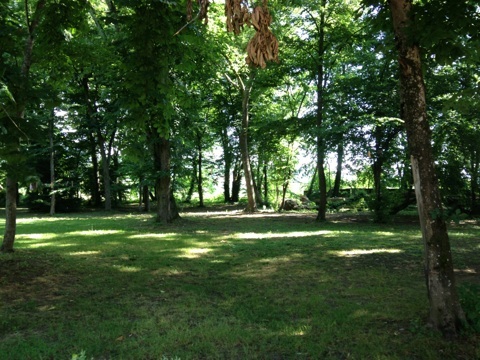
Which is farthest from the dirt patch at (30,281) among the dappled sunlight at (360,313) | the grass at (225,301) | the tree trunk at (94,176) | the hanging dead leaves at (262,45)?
the tree trunk at (94,176)

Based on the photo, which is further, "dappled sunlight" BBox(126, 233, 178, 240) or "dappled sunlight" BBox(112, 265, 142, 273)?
"dappled sunlight" BBox(126, 233, 178, 240)

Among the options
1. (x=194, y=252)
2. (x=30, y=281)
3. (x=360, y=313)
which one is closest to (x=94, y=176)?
(x=194, y=252)

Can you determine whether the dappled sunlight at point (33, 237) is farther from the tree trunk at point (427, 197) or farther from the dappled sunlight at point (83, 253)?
the tree trunk at point (427, 197)

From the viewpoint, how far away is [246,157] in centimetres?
2311

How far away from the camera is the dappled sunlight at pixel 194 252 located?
9.51 metres

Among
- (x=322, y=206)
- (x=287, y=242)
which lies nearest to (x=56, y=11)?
(x=287, y=242)

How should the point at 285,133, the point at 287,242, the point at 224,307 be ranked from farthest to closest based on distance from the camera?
1. the point at 285,133
2. the point at 287,242
3. the point at 224,307

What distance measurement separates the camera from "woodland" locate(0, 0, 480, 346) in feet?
14.8

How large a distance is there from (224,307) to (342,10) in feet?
45.3

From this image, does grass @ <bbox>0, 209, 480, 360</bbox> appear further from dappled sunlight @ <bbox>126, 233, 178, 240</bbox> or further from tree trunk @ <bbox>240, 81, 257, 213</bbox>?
tree trunk @ <bbox>240, 81, 257, 213</bbox>

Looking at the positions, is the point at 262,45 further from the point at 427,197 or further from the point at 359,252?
the point at 359,252

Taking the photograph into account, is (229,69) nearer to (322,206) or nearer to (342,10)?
(342,10)

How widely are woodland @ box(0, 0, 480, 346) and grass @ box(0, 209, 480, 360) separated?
1001mm

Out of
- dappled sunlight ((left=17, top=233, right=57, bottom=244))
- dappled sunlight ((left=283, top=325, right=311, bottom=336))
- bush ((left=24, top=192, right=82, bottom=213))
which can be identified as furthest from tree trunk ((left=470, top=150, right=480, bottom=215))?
bush ((left=24, top=192, right=82, bottom=213))
